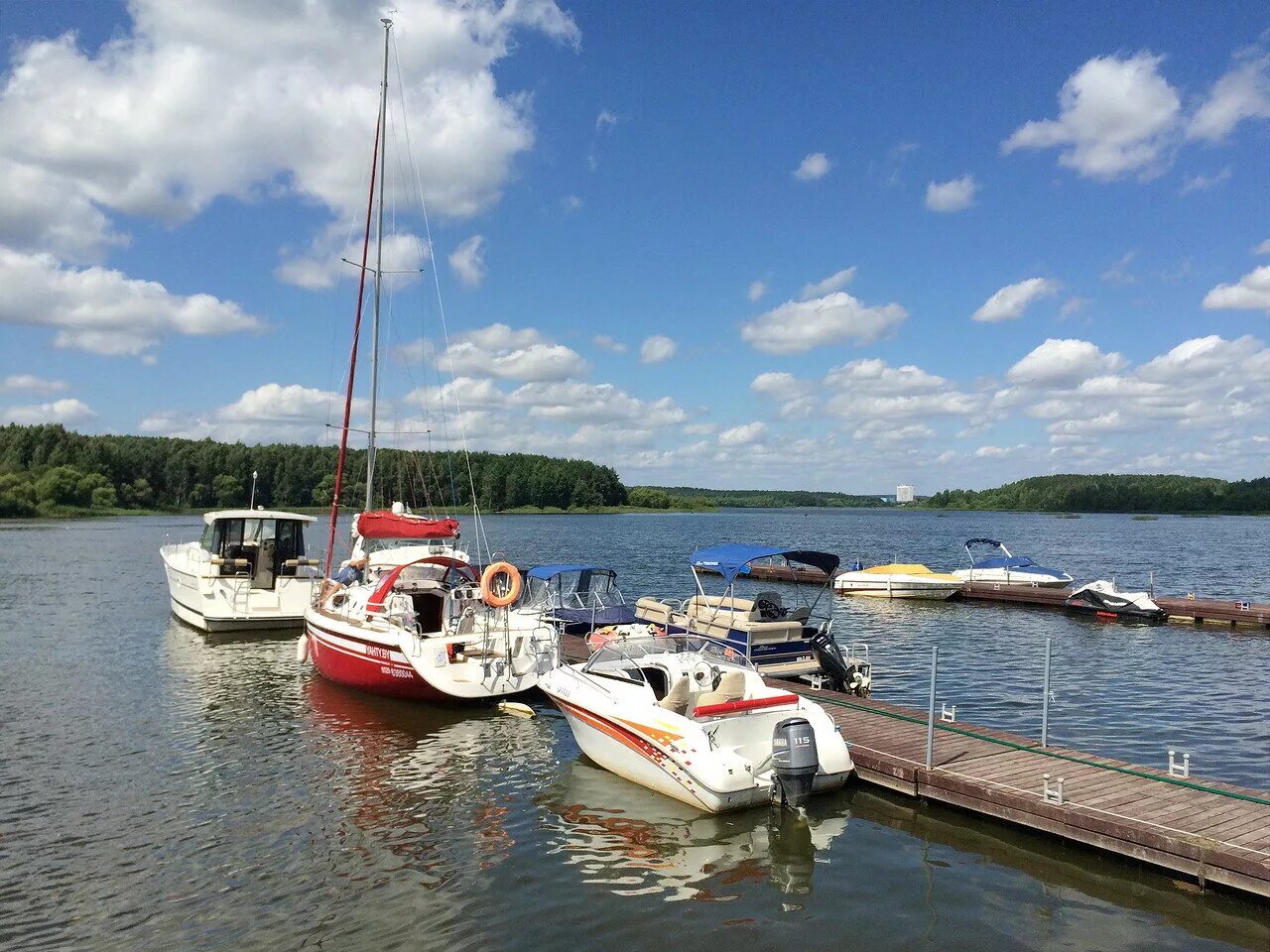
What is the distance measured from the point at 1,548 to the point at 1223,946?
7133 centimetres

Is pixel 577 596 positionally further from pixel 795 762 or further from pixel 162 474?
pixel 162 474

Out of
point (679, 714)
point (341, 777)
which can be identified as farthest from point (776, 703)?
point (341, 777)

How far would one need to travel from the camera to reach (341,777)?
13.1 m

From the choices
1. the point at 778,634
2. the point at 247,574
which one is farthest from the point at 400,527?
the point at 778,634

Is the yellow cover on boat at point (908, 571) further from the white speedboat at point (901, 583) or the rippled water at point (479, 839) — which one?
the rippled water at point (479, 839)

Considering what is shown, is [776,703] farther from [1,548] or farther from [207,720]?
[1,548]

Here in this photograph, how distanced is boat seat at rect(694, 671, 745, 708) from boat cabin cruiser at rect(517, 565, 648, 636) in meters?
9.72

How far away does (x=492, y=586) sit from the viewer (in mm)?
17000

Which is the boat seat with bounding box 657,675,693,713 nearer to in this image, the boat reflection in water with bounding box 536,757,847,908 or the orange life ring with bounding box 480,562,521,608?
the boat reflection in water with bounding box 536,757,847,908

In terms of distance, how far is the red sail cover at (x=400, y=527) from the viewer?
2273 centimetres

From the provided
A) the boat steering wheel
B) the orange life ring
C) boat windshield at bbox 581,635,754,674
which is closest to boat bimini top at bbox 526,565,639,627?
Result: the orange life ring

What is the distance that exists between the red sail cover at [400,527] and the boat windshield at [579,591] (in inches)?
112

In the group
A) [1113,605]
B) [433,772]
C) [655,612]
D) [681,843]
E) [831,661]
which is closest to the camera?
[681,843]

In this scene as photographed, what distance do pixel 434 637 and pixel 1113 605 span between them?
91.6ft
